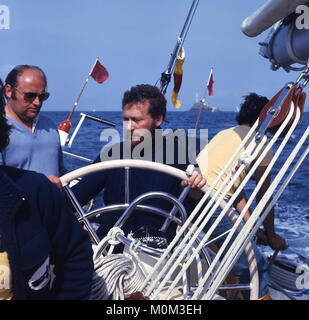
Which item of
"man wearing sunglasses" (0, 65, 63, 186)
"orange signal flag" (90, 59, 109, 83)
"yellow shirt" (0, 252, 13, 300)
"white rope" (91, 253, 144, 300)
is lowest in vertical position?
"white rope" (91, 253, 144, 300)

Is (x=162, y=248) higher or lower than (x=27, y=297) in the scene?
lower

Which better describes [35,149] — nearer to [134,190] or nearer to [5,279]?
[134,190]

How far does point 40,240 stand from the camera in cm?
105

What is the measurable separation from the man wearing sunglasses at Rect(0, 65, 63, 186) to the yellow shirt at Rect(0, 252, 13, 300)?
4.16 ft

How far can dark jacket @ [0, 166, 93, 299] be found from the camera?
102 centimetres

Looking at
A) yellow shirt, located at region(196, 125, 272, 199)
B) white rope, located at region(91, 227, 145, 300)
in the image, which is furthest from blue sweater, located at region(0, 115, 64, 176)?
white rope, located at region(91, 227, 145, 300)

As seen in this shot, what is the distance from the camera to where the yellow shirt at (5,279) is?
103 cm

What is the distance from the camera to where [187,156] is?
229 centimetres

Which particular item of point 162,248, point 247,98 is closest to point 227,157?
point 247,98

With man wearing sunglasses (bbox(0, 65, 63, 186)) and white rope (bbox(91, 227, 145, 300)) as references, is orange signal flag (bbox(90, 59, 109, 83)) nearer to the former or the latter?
man wearing sunglasses (bbox(0, 65, 63, 186))

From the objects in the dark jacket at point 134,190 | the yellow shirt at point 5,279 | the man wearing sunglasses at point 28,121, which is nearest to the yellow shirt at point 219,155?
the dark jacket at point 134,190

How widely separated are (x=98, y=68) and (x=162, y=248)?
4.22 metres
